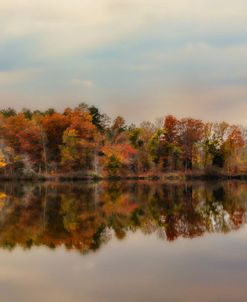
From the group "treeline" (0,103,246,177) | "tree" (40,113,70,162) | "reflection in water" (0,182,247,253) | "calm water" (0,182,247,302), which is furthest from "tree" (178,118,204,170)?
"calm water" (0,182,247,302)

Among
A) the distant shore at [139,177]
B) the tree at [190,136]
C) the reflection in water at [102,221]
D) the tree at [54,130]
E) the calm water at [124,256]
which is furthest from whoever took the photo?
the tree at [190,136]

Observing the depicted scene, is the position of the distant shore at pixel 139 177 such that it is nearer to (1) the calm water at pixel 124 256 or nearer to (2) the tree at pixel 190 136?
(2) the tree at pixel 190 136

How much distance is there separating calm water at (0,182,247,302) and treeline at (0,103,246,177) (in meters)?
46.4

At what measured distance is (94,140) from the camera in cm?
7244

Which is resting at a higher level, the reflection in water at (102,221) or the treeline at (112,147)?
the treeline at (112,147)

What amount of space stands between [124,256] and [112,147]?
2314 inches

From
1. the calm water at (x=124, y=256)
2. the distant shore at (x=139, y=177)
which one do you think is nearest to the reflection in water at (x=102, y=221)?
the calm water at (x=124, y=256)

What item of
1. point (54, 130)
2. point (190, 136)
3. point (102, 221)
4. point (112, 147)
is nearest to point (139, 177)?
point (112, 147)

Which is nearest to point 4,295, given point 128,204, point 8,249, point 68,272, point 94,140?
point 68,272

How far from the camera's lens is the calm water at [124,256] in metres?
10.7

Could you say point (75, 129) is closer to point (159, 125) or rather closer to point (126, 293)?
point (159, 125)

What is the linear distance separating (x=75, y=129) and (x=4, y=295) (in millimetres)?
62635

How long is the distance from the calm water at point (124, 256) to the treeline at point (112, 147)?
46358 mm

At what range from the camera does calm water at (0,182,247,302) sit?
10.7 meters
